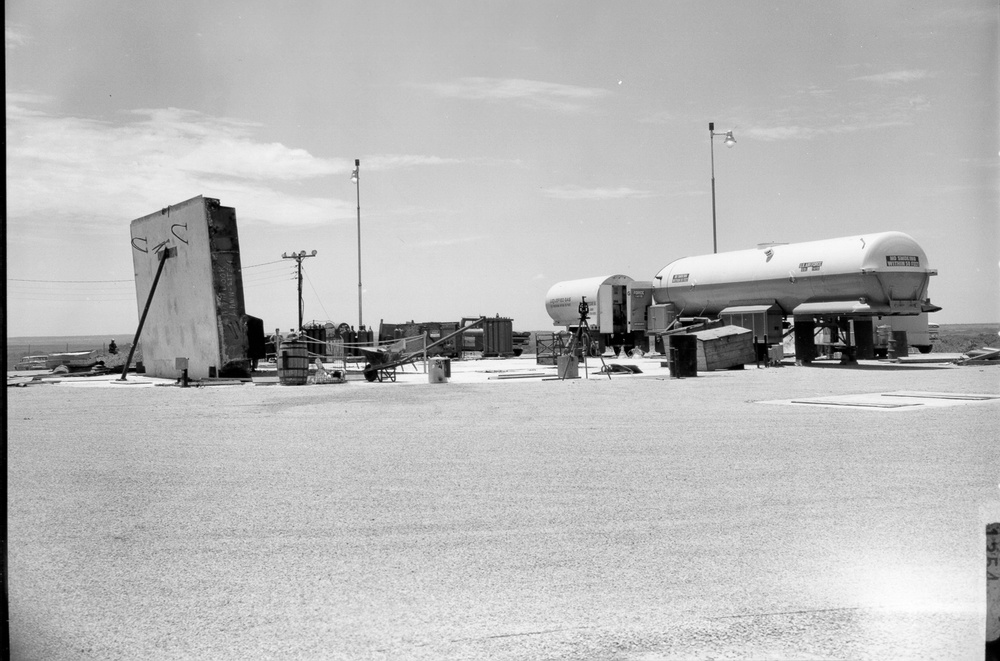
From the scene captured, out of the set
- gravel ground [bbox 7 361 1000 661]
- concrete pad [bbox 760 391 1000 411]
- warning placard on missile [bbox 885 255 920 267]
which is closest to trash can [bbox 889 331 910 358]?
warning placard on missile [bbox 885 255 920 267]

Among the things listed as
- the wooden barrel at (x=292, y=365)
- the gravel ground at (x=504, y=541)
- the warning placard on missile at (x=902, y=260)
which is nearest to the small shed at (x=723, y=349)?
the warning placard on missile at (x=902, y=260)

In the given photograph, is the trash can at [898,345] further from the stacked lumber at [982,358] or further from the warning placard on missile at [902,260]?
the warning placard on missile at [902,260]

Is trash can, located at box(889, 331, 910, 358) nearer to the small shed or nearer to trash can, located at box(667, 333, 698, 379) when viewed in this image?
the small shed

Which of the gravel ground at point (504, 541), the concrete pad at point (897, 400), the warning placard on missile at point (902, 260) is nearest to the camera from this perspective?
the gravel ground at point (504, 541)

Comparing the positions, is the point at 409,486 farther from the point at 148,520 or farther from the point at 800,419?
the point at 800,419

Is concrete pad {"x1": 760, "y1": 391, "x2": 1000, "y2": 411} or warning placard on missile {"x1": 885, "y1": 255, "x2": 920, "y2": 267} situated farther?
warning placard on missile {"x1": 885, "y1": 255, "x2": 920, "y2": 267}

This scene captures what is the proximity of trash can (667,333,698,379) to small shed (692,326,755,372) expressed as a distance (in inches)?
107

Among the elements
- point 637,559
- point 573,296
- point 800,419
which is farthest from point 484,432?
point 573,296

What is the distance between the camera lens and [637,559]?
5160 millimetres

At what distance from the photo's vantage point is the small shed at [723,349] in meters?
25.6

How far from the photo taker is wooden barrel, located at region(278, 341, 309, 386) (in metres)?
20.6

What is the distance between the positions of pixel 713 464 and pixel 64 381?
20.8 metres

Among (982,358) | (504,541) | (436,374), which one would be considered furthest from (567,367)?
(504,541)

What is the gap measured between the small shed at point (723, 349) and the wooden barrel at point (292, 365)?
439 inches
